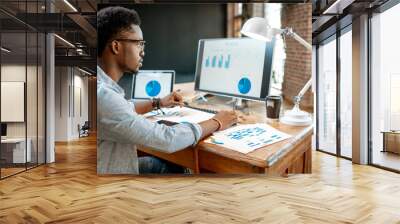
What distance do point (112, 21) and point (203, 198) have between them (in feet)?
7.66

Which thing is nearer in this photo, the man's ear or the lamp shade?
the lamp shade

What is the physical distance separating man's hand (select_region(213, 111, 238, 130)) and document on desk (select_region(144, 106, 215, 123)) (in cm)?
9

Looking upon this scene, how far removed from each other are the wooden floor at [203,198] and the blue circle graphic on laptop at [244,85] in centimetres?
111

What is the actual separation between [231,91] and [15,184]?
299 cm

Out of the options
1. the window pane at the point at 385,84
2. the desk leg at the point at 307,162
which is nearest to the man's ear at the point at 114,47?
the desk leg at the point at 307,162

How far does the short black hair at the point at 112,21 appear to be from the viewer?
15.6ft

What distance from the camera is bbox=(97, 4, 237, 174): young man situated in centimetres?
455

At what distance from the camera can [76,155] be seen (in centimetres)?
803

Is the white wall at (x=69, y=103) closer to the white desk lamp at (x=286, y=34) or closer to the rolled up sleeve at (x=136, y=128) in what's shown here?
the rolled up sleeve at (x=136, y=128)

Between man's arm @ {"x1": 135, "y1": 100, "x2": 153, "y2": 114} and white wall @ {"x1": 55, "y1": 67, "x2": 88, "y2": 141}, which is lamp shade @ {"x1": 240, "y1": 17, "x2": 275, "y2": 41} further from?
white wall @ {"x1": 55, "y1": 67, "x2": 88, "y2": 141}

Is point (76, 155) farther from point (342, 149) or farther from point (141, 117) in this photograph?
point (342, 149)

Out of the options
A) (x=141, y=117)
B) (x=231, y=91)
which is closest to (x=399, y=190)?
(x=231, y=91)

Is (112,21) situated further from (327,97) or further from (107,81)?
(327,97)

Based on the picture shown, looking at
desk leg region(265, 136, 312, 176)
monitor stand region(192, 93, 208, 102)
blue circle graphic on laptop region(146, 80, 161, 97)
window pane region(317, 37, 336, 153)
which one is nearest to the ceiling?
blue circle graphic on laptop region(146, 80, 161, 97)
